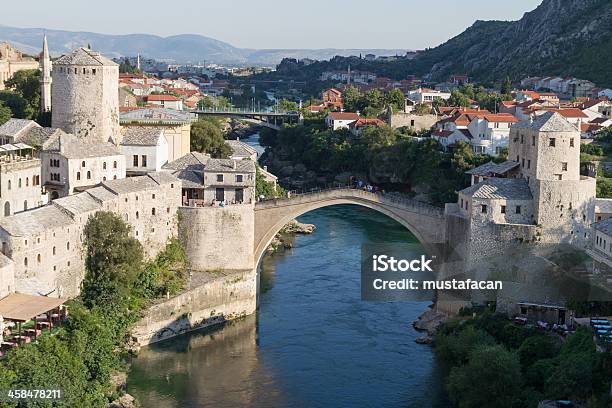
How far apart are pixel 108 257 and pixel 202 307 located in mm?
3605

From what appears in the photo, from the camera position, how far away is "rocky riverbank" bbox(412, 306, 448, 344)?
28406 millimetres

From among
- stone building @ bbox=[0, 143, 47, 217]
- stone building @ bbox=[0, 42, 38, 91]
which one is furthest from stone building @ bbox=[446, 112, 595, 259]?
stone building @ bbox=[0, 42, 38, 91]

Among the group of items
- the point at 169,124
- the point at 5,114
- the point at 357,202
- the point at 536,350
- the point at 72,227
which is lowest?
the point at 536,350

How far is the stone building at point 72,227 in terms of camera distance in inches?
968

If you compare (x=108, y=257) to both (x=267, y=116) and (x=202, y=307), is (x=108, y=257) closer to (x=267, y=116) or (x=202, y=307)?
(x=202, y=307)

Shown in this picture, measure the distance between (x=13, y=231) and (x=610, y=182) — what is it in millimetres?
23135

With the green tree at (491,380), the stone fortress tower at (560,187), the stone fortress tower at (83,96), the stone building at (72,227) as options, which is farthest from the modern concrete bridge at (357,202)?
the green tree at (491,380)

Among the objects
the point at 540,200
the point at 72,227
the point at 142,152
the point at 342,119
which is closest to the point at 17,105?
the point at 142,152

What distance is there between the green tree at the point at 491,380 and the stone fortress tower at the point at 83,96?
1720cm

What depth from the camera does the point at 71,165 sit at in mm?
30797

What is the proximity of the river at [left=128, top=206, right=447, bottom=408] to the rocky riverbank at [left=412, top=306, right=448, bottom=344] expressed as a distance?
29cm

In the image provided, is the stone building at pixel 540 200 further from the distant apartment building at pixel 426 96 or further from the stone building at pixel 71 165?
the distant apartment building at pixel 426 96

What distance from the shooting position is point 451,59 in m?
113

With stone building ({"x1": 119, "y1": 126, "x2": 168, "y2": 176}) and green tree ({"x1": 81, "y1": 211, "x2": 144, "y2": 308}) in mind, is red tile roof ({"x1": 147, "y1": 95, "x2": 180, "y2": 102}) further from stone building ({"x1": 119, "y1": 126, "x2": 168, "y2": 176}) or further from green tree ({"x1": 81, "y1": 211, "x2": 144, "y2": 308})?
green tree ({"x1": 81, "y1": 211, "x2": 144, "y2": 308})
